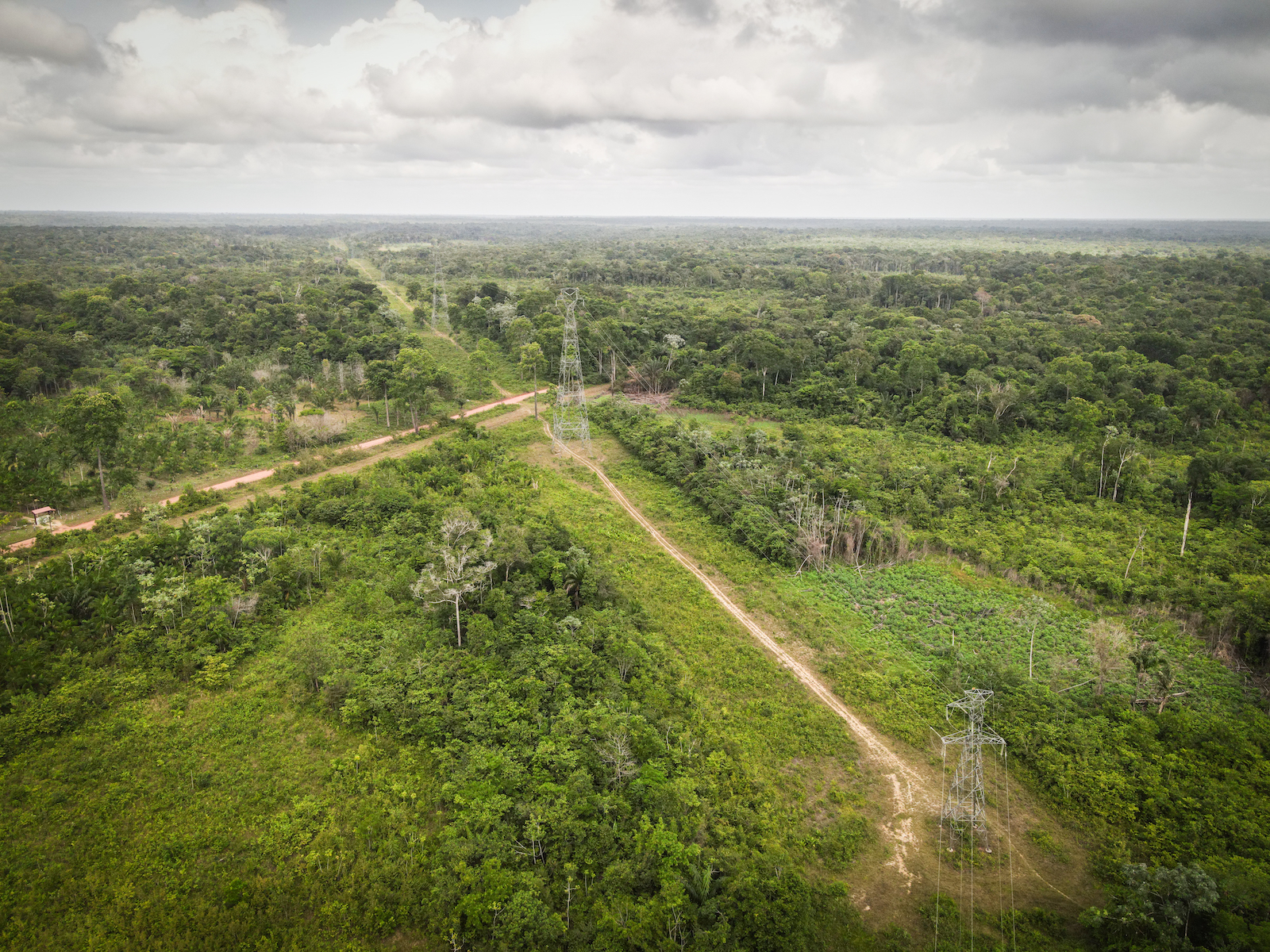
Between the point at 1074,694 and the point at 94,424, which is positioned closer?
the point at 1074,694

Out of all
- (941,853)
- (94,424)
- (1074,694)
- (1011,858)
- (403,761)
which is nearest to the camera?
(1011,858)

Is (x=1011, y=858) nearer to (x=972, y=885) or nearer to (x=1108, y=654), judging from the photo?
(x=972, y=885)

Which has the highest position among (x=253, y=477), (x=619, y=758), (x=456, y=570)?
(x=253, y=477)

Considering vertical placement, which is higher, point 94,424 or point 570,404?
point 94,424

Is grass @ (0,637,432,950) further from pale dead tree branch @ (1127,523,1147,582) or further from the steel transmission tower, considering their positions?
pale dead tree branch @ (1127,523,1147,582)

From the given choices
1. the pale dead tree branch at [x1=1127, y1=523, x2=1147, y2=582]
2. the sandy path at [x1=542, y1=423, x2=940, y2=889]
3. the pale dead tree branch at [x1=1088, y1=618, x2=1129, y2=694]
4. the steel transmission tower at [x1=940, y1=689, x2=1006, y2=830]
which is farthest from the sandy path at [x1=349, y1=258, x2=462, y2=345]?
the steel transmission tower at [x1=940, y1=689, x2=1006, y2=830]

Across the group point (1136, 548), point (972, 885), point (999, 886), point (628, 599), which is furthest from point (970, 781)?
point (1136, 548)
